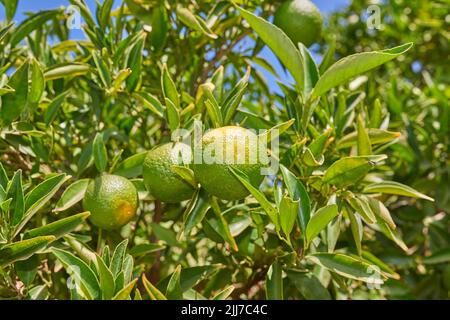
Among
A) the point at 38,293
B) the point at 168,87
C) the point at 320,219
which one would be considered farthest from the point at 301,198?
the point at 38,293

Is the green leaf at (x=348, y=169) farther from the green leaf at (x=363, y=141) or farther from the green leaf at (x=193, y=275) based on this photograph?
the green leaf at (x=193, y=275)

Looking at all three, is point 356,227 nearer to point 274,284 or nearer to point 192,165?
point 274,284

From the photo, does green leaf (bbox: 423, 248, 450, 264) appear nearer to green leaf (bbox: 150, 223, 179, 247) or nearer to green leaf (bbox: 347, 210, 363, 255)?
green leaf (bbox: 347, 210, 363, 255)

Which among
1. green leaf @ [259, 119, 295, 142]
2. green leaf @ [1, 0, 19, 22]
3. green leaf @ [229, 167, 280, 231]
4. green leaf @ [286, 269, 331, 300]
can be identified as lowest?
green leaf @ [286, 269, 331, 300]

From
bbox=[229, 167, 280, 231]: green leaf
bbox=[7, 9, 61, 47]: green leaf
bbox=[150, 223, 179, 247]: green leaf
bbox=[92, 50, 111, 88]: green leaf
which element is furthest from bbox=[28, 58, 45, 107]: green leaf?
bbox=[229, 167, 280, 231]: green leaf

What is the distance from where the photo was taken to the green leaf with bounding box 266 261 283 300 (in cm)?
112

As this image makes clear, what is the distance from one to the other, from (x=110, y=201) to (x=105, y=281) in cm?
27

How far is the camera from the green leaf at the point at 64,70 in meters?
1.29

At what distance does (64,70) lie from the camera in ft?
4.25

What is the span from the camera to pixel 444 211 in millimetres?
1778

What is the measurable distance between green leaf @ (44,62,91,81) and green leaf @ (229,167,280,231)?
0.57 meters

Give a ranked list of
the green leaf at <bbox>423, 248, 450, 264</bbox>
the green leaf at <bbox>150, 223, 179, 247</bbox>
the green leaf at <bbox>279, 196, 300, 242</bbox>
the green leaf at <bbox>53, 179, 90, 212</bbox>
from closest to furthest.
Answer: the green leaf at <bbox>279, 196, 300, 242</bbox> → the green leaf at <bbox>53, 179, 90, 212</bbox> → the green leaf at <bbox>150, 223, 179, 247</bbox> → the green leaf at <bbox>423, 248, 450, 264</bbox>

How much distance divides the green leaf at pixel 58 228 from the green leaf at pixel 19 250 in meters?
0.06
